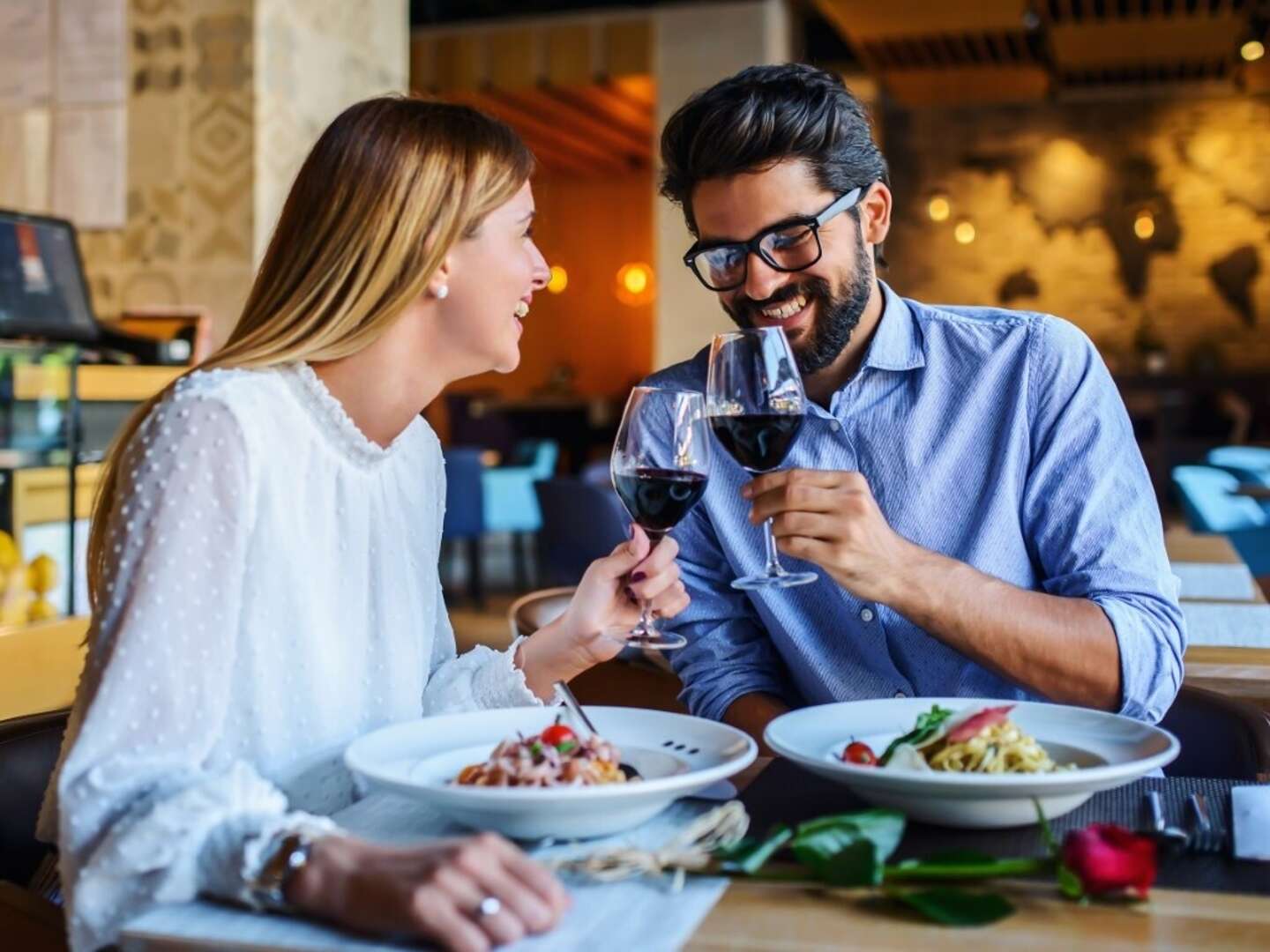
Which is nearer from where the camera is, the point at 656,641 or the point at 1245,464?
the point at 656,641

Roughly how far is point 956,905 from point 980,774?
16 centimetres

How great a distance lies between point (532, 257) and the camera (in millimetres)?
1541

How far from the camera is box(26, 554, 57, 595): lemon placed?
296cm

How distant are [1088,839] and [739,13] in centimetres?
951

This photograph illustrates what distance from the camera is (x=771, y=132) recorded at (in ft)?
6.15

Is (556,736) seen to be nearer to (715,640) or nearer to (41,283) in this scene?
(715,640)

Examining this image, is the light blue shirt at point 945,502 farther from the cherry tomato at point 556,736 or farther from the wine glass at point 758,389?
the cherry tomato at point 556,736

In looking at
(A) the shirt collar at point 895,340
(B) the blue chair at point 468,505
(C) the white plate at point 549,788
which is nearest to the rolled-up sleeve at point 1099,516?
(A) the shirt collar at point 895,340

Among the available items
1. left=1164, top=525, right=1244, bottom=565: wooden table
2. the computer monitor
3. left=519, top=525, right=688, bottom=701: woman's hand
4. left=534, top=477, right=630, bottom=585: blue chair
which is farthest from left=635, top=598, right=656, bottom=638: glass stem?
left=534, top=477, right=630, bottom=585: blue chair

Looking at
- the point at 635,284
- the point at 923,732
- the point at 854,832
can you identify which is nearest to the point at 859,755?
the point at 923,732

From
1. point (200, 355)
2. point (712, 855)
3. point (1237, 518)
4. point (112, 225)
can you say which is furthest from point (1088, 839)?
point (112, 225)

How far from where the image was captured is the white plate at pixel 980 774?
1028 mm

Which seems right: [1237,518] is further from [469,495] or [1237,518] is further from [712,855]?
[469,495]

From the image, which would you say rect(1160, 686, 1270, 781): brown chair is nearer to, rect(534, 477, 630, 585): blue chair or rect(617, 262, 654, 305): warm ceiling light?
rect(534, 477, 630, 585): blue chair
